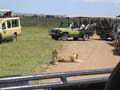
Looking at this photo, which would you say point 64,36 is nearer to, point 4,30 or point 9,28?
point 9,28

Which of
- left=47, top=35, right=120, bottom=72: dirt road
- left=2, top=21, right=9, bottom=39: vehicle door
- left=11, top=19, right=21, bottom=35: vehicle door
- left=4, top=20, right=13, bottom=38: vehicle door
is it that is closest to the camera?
left=47, top=35, right=120, bottom=72: dirt road

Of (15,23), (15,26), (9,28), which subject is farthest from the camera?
(15,23)

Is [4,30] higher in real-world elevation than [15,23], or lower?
lower

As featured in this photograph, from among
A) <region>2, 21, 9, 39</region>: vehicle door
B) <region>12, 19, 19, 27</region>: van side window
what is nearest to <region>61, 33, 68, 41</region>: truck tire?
<region>12, 19, 19, 27</region>: van side window

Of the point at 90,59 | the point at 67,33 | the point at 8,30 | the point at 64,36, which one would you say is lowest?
the point at 64,36

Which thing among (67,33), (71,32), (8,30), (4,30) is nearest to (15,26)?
(8,30)

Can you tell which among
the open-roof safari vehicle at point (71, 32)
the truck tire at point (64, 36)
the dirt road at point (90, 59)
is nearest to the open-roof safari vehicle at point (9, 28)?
the open-roof safari vehicle at point (71, 32)

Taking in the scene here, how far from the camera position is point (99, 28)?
50.9m

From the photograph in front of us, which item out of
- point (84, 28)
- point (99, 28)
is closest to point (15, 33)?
point (84, 28)

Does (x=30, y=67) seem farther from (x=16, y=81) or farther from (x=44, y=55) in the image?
(x=16, y=81)

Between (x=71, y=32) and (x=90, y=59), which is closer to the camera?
(x=90, y=59)

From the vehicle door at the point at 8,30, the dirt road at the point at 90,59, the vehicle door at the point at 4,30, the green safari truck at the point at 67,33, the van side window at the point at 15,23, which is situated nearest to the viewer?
the dirt road at the point at 90,59

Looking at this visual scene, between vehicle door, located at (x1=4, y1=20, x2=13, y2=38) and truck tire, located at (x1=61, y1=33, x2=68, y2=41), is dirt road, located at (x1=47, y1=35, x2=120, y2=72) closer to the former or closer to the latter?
vehicle door, located at (x1=4, y1=20, x2=13, y2=38)

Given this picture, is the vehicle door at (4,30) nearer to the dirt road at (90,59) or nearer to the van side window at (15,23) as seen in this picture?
the van side window at (15,23)
